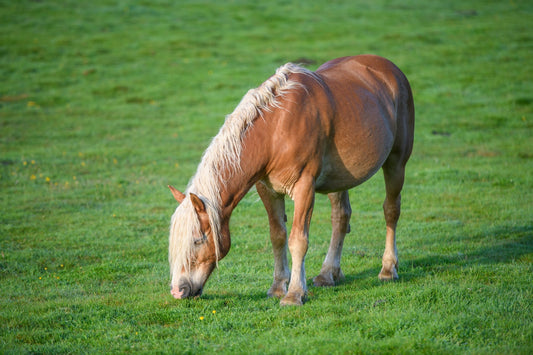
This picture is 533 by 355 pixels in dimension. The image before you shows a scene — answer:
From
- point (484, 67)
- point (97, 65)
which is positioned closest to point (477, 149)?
point (484, 67)

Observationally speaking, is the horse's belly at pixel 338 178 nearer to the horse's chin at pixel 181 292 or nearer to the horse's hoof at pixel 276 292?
the horse's hoof at pixel 276 292

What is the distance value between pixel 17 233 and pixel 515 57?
877 inches

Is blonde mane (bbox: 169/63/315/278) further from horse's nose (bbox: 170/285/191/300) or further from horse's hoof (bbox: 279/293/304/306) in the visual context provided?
horse's hoof (bbox: 279/293/304/306)

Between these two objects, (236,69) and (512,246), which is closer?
(512,246)

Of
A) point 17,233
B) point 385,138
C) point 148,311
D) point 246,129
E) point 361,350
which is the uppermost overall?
point 246,129

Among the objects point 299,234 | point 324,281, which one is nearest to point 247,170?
point 299,234

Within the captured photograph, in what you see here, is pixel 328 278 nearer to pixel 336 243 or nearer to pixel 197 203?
pixel 336 243

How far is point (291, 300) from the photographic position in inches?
227

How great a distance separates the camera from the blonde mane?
5375 millimetres

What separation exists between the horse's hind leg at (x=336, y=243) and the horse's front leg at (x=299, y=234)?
3.19ft

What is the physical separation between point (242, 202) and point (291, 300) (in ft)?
19.9

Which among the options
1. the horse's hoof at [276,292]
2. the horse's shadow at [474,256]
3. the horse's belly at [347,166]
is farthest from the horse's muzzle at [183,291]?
the horse's shadow at [474,256]

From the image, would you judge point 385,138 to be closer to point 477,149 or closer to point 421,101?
point 477,149

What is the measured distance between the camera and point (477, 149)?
1555 centimetres
